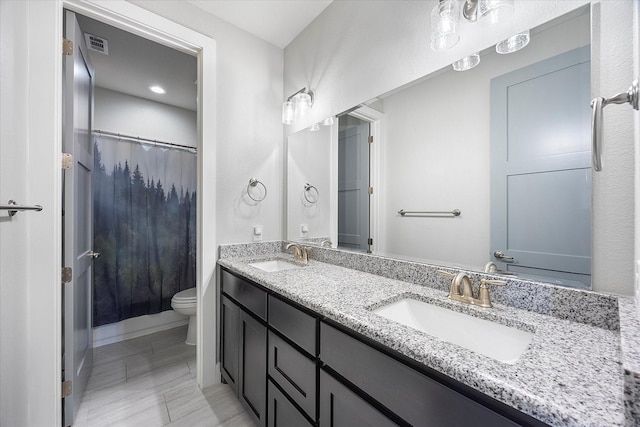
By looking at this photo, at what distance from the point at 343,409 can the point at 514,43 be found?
1.40 m

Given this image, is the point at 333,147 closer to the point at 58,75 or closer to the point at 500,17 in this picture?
the point at 500,17

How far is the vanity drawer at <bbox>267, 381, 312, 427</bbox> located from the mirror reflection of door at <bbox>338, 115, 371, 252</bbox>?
829mm

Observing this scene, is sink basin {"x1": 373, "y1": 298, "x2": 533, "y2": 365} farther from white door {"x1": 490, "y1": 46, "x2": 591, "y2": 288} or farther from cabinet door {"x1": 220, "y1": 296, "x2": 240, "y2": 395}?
cabinet door {"x1": 220, "y1": 296, "x2": 240, "y2": 395}

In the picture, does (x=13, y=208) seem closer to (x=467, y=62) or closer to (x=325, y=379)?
(x=325, y=379)

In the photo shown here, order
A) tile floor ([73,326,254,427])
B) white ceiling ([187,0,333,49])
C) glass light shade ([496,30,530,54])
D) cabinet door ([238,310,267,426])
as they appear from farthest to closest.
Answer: white ceiling ([187,0,333,49]) → tile floor ([73,326,254,427]) → cabinet door ([238,310,267,426]) → glass light shade ([496,30,530,54])

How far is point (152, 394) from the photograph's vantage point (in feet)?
5.68

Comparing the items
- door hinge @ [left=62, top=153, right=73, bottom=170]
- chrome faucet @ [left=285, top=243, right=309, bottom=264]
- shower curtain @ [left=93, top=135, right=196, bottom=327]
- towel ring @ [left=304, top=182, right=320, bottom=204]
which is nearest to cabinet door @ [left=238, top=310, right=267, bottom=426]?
chrome faucet @ [left=285, top=243, right=309, bottom=264]

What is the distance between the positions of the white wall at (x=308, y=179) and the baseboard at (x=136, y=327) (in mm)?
1703

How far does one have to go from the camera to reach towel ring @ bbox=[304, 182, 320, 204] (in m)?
1.97

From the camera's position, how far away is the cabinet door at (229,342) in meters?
1.60

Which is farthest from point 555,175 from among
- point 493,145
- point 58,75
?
point 58,75

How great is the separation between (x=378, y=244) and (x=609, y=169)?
0.92 m

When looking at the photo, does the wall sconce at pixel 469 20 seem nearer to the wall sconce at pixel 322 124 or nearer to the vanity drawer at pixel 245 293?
the wall sconce at pixel 322 124

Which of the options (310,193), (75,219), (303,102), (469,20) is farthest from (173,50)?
(469,20)
